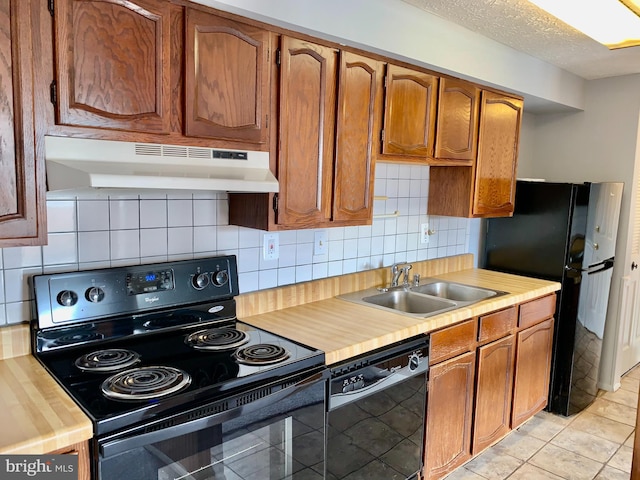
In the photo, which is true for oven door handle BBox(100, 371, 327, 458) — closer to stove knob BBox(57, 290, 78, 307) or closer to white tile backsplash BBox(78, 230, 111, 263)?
→ stove knob BBox(57, 290, 78, 307)

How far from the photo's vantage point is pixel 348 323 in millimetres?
2082

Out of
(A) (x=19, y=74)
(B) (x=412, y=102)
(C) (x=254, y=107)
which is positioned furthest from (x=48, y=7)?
(B) (x=412, y=102)

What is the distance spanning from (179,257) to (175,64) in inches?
29.7

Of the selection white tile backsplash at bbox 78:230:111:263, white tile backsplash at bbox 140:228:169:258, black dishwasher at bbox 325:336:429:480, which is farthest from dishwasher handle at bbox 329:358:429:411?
white tile backsplash at bbox 78:230:111:263

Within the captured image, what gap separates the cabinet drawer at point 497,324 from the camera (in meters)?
2.49

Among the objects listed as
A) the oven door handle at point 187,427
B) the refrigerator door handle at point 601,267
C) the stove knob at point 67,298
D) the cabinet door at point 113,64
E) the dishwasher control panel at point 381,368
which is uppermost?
the cabinet door at point 113,64

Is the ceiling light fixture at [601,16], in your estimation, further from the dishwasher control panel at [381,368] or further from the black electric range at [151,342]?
the black electric range at [151,342]

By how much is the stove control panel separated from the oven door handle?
23.2 inches

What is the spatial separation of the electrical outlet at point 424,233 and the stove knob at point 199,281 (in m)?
1.56

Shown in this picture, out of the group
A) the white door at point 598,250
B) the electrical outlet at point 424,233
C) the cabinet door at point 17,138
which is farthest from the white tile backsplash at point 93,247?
the white door at point 598,250

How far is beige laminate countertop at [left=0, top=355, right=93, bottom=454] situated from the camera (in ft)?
3.65

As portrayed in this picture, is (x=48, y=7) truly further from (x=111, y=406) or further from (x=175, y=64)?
(x=111, y=406)

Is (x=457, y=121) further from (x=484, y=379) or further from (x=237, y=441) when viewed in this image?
(x=237, y=441)

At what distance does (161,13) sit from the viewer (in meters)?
1.53
